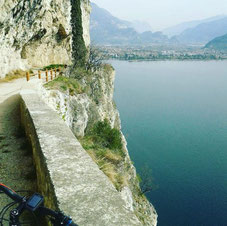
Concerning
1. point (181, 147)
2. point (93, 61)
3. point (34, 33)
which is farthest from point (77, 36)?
point (181, 147)

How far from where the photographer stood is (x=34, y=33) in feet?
85.4

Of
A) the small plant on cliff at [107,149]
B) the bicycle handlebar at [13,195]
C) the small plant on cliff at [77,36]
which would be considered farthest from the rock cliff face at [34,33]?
the bicycle handlebar at [13,195]

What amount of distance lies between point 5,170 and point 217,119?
185 feet

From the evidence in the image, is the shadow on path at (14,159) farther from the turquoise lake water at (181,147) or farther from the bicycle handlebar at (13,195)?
the turquoise lake water at (181,147)

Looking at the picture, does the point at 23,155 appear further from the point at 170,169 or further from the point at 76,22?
the point at 170,169

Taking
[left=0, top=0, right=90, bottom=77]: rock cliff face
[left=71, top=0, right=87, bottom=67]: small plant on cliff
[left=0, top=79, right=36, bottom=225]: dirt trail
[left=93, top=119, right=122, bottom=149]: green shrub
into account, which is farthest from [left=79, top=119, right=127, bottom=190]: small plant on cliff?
[left=71, top=0, right=87, bottom=67]: small plant on cliff

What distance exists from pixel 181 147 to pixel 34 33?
32.8m

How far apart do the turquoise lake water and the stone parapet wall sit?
31.2 meters

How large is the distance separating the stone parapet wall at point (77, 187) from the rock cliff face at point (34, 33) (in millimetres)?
16854

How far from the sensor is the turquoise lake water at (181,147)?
1272 inches

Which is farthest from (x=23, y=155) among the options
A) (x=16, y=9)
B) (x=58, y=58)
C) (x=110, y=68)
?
(x=110, y=68)

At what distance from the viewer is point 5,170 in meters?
5.27

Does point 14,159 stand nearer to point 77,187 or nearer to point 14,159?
point 14,159

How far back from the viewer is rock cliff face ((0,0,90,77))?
19455mm
